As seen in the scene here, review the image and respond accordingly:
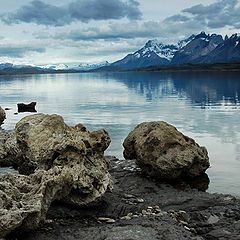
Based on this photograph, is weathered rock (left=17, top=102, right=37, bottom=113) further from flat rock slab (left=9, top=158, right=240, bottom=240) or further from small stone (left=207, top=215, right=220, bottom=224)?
small stone (left=207, top=215, right=220, bottom=224)

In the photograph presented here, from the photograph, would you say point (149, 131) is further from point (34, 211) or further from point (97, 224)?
point (34, 211)

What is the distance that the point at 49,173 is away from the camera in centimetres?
1769

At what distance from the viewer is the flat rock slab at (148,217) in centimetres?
1588

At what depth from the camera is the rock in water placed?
25547mm

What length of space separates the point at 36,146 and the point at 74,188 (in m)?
4.30

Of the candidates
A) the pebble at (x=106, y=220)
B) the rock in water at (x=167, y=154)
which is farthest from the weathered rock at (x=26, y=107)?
the pebble at (x=106, y=220)

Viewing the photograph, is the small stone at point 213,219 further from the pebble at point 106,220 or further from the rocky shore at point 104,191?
the pebble at point 106,220

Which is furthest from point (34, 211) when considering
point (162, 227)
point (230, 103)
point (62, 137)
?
point (230, 103)

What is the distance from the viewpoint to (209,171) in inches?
1153

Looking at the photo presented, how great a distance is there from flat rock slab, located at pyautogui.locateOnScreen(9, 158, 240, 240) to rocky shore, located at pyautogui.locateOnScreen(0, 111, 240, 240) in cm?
4

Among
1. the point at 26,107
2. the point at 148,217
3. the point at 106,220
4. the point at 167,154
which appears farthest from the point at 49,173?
the point at 26,107

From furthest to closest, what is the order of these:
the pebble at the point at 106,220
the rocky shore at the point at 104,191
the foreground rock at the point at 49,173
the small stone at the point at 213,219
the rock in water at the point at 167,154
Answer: the rock in water at the point at 167,154 < the small stone at the point at 213,219 < the pebble at the point at 106,220 < the rocky shore at the point at 104,191 < the foreground rock at the point at 49,173

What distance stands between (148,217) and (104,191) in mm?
2423

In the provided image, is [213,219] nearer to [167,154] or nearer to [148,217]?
[148,217]
